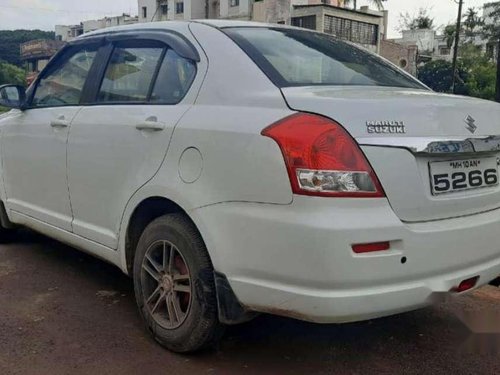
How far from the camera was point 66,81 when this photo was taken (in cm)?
396

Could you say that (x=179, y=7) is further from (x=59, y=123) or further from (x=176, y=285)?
(x=176, y=285)

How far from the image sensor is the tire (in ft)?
8.91

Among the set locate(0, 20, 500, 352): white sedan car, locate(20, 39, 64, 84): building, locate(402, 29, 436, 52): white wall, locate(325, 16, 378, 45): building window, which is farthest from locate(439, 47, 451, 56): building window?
locate(0, 20, 500, 352): white sedan car

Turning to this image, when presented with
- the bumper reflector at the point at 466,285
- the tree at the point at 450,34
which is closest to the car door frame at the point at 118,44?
the bumper reflector at the point at 466,285

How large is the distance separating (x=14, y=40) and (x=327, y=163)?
342 feet

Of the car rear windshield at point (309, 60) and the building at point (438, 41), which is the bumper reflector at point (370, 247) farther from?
the building at point (438, 41)

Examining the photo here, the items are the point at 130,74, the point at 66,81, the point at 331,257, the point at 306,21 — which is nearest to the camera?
the point at 331,257

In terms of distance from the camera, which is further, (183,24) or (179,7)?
(179,7)

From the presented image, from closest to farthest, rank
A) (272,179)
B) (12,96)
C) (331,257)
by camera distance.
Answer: (331,257) < (272,179) < (12,96)

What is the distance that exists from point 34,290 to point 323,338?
2030 mm

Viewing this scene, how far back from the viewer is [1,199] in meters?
4.61

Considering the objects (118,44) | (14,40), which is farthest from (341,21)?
(14,40)

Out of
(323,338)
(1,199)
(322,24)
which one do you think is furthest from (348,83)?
(322,24)

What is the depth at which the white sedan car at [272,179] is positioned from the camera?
2.32 meters
